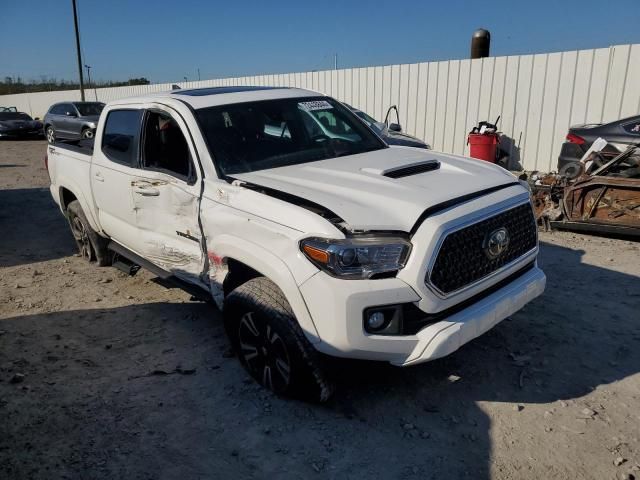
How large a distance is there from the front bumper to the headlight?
6 centimetres

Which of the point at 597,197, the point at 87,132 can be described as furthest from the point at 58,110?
the point at 597,197

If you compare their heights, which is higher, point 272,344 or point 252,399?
point 272,344

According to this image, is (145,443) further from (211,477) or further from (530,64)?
(530,64)

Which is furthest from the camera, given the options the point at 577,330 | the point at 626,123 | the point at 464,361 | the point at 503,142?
the point at 503,142

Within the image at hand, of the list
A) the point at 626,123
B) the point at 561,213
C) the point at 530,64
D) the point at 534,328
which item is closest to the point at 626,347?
the point at 534,328

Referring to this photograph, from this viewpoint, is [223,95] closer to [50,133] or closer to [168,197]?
[168,197]

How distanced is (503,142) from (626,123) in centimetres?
452

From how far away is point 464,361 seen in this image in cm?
355

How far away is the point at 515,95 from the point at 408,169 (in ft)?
30.9

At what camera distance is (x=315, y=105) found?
4.41 metres

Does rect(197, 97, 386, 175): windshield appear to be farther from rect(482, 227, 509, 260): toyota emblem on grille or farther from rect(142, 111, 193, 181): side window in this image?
rect(482, 227, 509, 260): toyota emblem on grille

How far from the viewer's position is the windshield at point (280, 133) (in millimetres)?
3625

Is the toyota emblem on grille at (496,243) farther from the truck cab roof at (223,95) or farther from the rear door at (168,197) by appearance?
the truck cab roof at (223,95)

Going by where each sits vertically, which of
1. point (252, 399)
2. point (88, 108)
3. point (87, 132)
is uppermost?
point (88, 108)
